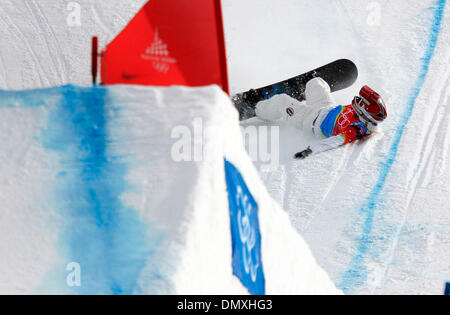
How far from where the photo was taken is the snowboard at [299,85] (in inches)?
244

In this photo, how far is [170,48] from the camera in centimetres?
247

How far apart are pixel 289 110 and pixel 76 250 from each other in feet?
13.4

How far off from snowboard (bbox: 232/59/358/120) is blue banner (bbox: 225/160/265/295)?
12.2 feet

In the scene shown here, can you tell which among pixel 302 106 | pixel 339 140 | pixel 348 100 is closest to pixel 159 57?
pixel 339 140

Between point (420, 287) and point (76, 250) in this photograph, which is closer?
point (76, 250)

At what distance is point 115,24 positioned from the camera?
24.0ft

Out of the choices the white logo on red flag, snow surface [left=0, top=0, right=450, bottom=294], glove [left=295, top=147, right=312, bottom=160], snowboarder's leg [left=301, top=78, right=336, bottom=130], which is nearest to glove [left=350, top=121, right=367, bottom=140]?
snow surface [left=0, top=0, right=450, bottom=294]

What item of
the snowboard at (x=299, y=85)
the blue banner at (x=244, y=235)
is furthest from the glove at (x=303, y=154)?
the blue banner at (x=244, y=235)

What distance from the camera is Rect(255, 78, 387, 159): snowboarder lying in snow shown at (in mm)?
5633

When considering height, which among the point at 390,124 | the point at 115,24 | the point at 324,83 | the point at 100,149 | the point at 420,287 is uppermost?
the point at 115,24

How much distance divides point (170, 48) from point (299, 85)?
4.15 metres

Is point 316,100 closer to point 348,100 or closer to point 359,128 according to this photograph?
point 359,128
